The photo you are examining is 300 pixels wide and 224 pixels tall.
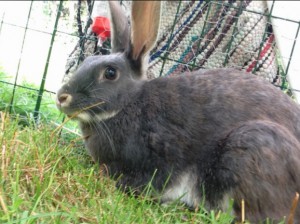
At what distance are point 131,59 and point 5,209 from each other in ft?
4.42

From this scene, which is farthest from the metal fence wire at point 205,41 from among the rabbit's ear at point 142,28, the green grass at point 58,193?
the green grass at point 58,193

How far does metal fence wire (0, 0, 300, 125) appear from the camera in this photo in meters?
3.22

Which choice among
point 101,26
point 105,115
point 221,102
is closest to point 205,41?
point 101,26

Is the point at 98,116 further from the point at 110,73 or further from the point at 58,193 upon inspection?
the point at 58,193

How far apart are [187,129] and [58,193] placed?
0.84 meters

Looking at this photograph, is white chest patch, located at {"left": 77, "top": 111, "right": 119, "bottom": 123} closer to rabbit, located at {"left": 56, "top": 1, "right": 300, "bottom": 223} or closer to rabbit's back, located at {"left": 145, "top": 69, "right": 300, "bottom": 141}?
rabbit, located at {"left": 56, "top": 1, "right": 300, "bottom": 223}

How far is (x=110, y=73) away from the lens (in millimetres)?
2439

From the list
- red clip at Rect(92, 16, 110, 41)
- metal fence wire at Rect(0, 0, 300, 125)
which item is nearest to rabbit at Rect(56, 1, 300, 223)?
red clip at Rect(92, 16, 110, 41)

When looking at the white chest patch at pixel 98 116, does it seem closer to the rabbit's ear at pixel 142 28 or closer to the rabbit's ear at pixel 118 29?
the rabbit's ear at pixel 142 28

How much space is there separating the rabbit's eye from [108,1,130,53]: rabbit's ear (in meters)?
0.22

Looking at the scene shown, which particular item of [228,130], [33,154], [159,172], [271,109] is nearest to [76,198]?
[33,154]

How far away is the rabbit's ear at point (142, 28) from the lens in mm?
2225

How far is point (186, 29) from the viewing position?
3.36 m

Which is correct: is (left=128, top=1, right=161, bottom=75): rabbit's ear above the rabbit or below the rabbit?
above
